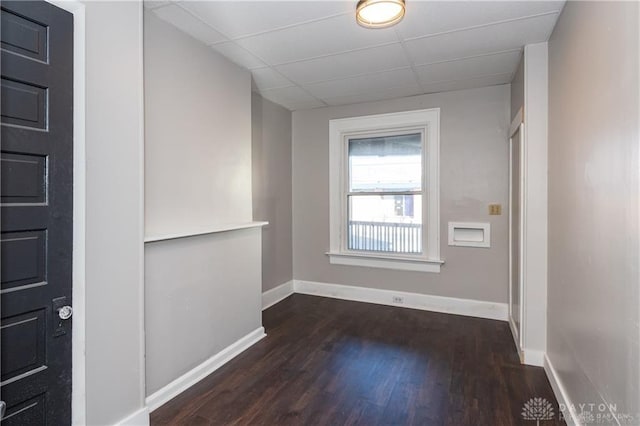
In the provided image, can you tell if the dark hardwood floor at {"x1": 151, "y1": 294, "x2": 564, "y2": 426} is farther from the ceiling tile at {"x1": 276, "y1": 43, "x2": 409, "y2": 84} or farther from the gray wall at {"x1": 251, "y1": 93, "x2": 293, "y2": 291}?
the ceiling tile at {"x1": 276, "y1": 43, "x2": 409, "y2": 84}

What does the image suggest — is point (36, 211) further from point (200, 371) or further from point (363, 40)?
point (363, 40)

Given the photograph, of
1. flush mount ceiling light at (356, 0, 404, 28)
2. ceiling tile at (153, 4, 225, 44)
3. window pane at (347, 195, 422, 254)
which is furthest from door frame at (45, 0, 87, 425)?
window pane at (347, 195, 422, 254)

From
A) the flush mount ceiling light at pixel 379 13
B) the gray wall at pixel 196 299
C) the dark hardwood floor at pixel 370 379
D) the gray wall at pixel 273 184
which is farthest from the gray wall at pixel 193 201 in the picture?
the flush mount ceiling light at pixel 379 13

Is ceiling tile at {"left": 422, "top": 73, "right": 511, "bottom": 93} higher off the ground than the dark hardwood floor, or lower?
higher

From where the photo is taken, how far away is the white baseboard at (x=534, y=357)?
258 cm

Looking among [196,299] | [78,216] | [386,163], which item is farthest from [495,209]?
[78,216]

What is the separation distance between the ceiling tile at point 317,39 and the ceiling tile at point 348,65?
125 millimetres

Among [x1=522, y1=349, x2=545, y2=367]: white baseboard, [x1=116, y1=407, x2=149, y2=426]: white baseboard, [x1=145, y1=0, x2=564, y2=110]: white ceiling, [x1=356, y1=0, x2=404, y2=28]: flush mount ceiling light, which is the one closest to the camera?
[x1=116, y1=407, x2=149, y2=426]: white baseboard

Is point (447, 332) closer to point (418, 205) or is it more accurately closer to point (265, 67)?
point (418, 205)

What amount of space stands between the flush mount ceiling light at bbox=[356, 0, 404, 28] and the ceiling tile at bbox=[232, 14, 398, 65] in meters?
0.13

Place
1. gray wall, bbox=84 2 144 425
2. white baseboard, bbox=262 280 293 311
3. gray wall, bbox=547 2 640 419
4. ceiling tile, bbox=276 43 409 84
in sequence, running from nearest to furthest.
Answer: gray wall, bbox=547 2 640 419, gray wall, bbox=84 2 144 425, ceiling tile, bbox=276 43 409 84, white baseboard, bbox=262 280 293 311

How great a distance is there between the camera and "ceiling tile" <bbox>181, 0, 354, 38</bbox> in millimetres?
2045

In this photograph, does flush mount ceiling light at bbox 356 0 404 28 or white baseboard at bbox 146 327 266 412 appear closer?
flush mount ceiling light at bbox 356 0 404 28

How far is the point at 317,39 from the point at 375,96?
5.18 ft
